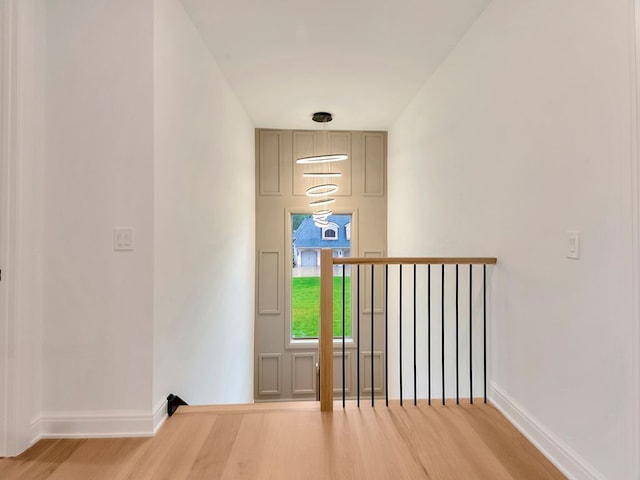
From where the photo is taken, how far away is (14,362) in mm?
1717

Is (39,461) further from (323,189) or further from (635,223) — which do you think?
(323,189)

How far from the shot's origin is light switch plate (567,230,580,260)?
151cm

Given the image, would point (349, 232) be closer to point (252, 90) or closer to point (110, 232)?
point (252, 90)

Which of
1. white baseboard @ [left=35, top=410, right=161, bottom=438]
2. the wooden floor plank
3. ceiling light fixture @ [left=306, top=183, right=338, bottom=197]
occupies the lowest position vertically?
the wooden floor plank

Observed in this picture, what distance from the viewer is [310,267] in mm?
5418

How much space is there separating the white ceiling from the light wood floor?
2.72 m

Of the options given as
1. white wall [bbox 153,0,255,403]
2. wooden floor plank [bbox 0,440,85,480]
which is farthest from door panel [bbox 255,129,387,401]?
wooden floor plank [bbox 0,440,85,480]

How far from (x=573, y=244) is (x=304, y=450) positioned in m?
1.69

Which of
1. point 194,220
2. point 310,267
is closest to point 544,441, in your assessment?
point 194,220

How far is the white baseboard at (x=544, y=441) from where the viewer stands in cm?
149

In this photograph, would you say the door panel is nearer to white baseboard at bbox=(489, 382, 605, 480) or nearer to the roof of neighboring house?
the roof of neighboring house

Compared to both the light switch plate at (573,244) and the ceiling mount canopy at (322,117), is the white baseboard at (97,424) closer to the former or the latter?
the light switch plate at (573,244)

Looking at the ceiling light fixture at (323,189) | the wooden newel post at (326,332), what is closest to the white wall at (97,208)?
the wooden newel post at (326,332)

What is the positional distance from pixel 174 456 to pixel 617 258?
2.25 meters
